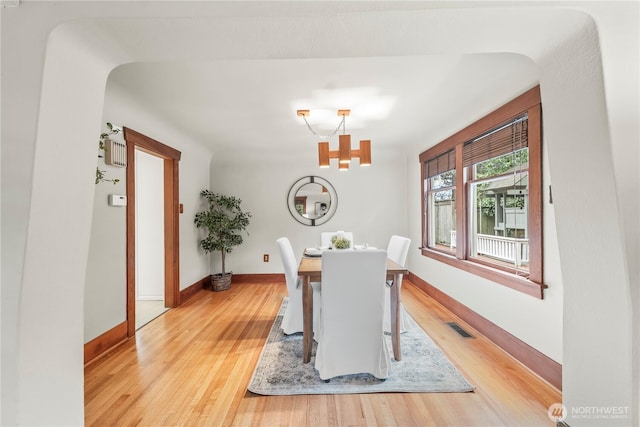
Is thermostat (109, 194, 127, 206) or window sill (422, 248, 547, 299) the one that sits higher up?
thermostat (109, 194, 127, 206)

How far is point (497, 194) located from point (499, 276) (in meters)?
0.76

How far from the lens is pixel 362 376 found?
6.57 ft

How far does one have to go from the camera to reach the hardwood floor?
1.60 meters

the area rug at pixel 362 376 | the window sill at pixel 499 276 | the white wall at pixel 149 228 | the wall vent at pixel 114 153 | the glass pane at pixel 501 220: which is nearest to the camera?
the area rug at pixel 362 376

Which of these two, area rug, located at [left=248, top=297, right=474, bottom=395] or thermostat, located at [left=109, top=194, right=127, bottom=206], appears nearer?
area rug, located at [left=248, top=297, right=474, bottom=395]

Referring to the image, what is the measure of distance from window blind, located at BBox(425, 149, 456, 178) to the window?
0.01 m

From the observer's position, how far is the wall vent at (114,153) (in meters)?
2.39

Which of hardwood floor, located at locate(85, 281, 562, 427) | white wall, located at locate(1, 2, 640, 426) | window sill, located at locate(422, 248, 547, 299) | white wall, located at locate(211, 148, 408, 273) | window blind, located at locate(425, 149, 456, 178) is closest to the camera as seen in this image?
white wall, located at locate(1, 2, 640, 426)

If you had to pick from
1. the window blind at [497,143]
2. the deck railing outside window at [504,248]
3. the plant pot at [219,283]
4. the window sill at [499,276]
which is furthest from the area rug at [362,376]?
the plant pot at [219,283]

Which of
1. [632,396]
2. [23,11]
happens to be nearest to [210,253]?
[23,11]

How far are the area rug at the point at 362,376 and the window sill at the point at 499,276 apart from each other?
2.56 feet

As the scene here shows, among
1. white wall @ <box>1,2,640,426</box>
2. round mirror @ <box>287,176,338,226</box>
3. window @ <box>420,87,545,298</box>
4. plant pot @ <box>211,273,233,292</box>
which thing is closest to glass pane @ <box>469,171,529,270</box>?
window @ <box>420,87,545,298</box>

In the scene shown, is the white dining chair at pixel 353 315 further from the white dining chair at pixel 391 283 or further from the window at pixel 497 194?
the window at pixel 497 194

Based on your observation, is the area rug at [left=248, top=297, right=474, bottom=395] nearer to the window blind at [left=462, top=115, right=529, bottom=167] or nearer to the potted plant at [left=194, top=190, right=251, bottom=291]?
the window blind at [left=462, top=115, right=529, bottom=167]
